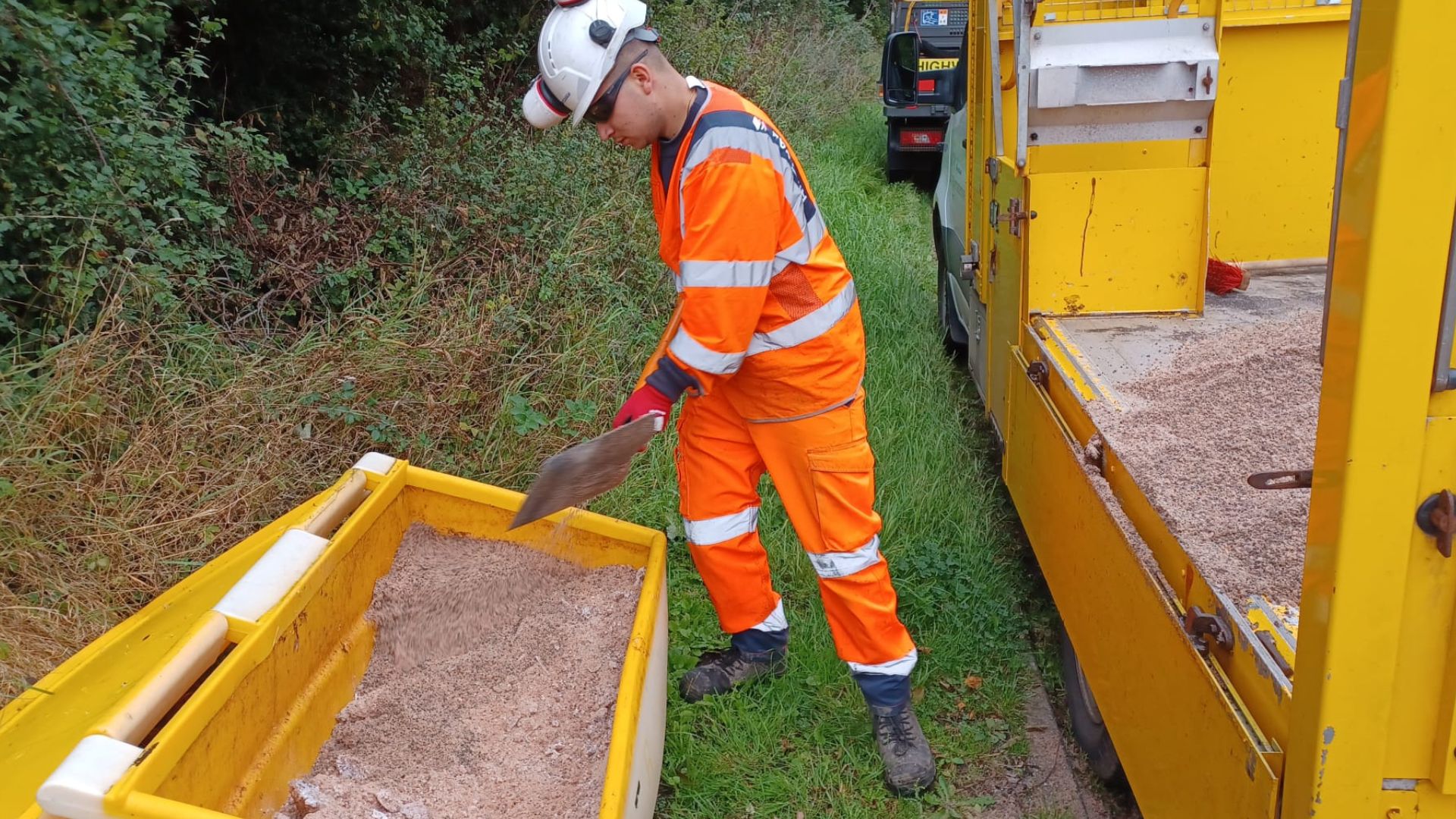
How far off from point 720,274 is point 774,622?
1274 mm

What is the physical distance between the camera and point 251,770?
2250mm

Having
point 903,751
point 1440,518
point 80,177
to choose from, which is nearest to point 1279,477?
point 1440,518

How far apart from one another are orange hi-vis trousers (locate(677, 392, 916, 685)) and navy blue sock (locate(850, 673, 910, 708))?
17mm

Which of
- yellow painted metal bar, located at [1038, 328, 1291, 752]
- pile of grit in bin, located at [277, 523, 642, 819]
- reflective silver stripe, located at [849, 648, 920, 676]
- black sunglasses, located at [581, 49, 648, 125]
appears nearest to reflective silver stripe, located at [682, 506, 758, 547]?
pile of grit in bin, located at [277, 523, 642, 819]

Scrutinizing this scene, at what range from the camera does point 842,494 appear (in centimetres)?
285

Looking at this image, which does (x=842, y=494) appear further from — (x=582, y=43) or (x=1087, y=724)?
(x=582, y=43)

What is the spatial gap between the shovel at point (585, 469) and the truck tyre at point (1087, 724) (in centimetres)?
133

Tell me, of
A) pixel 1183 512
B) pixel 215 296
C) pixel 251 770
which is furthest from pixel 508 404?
pixel 1183 512

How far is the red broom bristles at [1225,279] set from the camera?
13.5 feet

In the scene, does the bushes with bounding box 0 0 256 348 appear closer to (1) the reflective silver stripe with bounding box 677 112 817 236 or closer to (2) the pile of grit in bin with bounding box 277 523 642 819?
(2) the pile of grit in bin with bounding box 277 523 642 819

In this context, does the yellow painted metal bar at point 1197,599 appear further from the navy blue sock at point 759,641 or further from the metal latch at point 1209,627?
the navy blue sock at point 759,641

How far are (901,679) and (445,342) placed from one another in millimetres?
2483

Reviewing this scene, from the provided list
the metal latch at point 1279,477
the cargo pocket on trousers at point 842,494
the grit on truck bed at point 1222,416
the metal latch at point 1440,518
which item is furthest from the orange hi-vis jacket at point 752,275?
the metal latch at point 1440,518

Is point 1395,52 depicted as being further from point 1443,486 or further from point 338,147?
point 338,147
